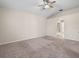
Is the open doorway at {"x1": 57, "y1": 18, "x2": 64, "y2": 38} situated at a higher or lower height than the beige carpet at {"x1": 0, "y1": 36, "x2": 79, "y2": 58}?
higher

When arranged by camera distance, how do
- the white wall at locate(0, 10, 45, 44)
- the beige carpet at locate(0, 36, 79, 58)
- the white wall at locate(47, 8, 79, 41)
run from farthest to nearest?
the white wall at locate(47, 8, 79, 41), the white wall at locate(0, 10, 45, 44), the beige carpet at locate(0, 36, 79, 58)

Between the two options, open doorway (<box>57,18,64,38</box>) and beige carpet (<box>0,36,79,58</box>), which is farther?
open doorway (<box>57,18,64,38</box>)

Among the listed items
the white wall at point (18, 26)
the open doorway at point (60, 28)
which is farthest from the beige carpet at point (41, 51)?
the open doorway at point (60, 28)

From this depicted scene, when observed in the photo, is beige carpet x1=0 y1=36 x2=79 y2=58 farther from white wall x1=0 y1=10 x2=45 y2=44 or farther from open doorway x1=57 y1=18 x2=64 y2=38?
open doorway x1=57 y1=18 x2=64 y2=38

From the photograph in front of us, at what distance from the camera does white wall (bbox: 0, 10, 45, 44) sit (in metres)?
4.04

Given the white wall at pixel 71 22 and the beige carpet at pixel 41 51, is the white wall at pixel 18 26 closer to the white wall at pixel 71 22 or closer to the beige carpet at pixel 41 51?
the beige carpet at pixel 41 51

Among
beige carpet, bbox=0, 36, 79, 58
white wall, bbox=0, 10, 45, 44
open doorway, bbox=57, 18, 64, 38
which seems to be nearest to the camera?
Result: beige carpet, bbox=0, 36, 79, 58

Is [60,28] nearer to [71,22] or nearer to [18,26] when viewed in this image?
[71,22]

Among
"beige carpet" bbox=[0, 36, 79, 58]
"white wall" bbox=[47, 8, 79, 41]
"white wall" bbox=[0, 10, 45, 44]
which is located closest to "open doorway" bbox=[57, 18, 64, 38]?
"white wall" bbox=[47, 8, 79, 41]

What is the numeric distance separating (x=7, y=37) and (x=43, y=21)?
11.8 feet

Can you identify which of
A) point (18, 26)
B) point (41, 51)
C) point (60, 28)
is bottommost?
point (41, 51)

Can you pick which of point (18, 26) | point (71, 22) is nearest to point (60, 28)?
point (71, 22)

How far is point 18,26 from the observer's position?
4.68 m

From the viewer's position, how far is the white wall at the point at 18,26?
4.04 meters
